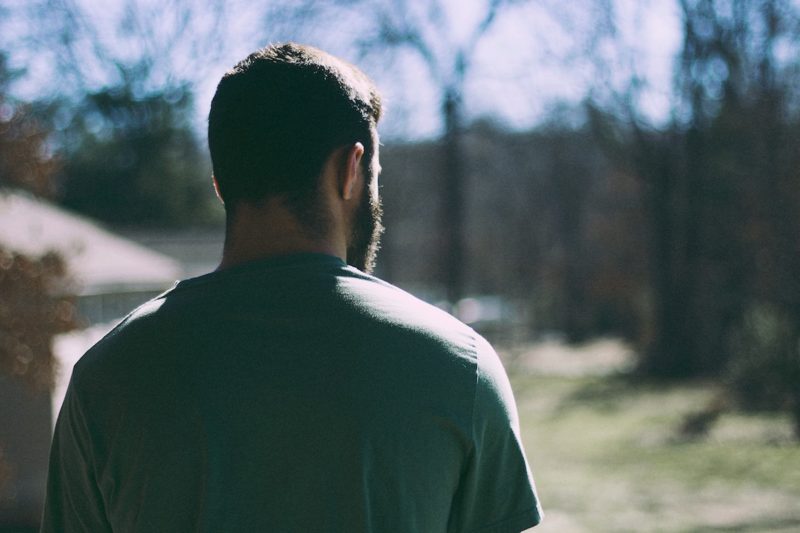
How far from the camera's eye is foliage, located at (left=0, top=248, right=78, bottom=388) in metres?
7.36

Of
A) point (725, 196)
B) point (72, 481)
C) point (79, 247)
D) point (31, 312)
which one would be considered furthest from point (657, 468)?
point (725, 196)

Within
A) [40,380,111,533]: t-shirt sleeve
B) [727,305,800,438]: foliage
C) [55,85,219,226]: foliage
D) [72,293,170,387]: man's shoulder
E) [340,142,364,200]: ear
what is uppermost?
[55,85,219,226]: foliage

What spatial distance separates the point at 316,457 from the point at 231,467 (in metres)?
0.12

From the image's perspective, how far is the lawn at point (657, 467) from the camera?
867 cm

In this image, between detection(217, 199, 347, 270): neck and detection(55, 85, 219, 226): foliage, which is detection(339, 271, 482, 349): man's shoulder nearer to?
detection(217, 199, 347, 270): neck

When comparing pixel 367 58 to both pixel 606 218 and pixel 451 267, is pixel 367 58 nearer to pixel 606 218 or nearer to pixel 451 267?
pixel 451 267

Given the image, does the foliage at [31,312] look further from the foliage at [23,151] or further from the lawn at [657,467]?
the lawn at [657,467]

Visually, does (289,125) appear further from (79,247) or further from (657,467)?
(657,467)

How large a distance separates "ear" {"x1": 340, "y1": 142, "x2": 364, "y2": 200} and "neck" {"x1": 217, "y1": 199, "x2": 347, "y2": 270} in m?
0.07

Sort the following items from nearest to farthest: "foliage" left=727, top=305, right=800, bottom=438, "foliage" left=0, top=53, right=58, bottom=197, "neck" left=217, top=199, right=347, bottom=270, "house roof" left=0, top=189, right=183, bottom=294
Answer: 1. "neck" left=217, top=199, right=347, bottom=270
2. "foliage" left=0, top=53, right=58, bottom=197
3. "house roof" left=0, top=189, right=183, bottom=294
4. "foliage" left=727, top=305, right=800, bottom=438

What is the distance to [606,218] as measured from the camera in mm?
32469

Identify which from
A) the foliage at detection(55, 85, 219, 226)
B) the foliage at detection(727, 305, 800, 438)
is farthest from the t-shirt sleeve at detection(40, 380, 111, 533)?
the foliage at detection(55, 85, 219, 226)

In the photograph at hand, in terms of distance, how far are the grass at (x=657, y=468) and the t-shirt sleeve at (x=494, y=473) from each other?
23.9 feet

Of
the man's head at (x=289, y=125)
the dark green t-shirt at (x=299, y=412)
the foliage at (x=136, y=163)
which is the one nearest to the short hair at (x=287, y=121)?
the man's head at (x=289, y=125)
